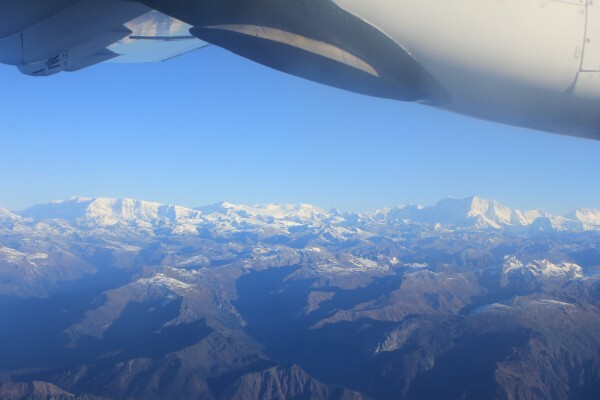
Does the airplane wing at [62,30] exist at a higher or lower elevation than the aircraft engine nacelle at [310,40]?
higher

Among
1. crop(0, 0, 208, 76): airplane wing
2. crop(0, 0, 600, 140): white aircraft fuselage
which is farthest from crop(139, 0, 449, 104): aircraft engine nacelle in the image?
crop(0, 0, 208, 76): airplane wing

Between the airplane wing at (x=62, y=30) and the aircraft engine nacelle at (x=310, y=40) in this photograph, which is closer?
the aircraft engine nacelle at (x=310, y=40)

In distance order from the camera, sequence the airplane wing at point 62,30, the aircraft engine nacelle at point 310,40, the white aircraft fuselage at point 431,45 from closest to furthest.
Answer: the white aircraft fuselage at point 431,45 → the aircraft engine nacelle at point 310,40 → the airplane wing at point 62,30

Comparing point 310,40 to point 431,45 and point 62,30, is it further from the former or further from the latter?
point 62,30

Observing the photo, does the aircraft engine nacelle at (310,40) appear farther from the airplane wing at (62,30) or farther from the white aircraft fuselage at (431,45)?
the airplane wing at (62,30)

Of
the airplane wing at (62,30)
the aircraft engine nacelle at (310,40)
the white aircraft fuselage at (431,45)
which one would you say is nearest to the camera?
the white aircraft fuselage at (431,45)

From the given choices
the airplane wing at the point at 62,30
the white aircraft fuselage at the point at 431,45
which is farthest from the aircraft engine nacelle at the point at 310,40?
the airplane wing at the point at 62,30

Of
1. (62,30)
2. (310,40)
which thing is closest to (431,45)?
(310,40)
